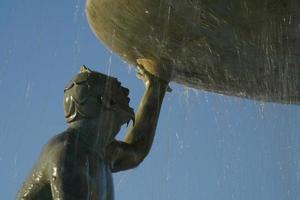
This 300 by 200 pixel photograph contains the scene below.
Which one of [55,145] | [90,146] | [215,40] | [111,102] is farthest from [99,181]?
[215,40]

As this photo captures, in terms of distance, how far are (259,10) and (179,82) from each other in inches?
91.1

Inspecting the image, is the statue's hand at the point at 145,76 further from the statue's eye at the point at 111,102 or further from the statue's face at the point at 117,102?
the statue's eye at the point at 111,102

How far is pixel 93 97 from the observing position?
7789 millimetres

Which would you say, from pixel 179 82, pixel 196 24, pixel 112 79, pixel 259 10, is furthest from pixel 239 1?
pixel 179 82

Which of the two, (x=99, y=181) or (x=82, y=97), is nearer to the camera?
(x=99, y=181)

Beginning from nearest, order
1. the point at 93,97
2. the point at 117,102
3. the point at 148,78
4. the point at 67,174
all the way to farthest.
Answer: the point at 67,174 → the point at 93,97 → the point at 117,102 → the point at 148,78

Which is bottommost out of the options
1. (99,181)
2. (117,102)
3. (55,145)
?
(99,181)

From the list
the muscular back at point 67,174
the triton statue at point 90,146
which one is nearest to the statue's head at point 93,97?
the triton statue at point 90,146

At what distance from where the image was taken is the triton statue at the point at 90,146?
23.2 ft

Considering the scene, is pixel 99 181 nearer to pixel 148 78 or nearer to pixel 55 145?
pixel 55 145

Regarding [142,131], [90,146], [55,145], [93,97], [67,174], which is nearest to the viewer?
[67,174]

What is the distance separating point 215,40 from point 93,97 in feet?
7.07

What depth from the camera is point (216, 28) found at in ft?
29.3

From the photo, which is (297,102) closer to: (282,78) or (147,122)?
(282,78)
